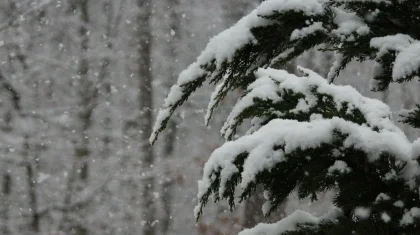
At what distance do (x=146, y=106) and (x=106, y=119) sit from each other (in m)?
1.06

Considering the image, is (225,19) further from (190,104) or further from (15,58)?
(15,58)

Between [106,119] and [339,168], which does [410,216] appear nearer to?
[339,168]

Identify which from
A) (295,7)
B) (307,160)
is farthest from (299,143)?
(295,7)

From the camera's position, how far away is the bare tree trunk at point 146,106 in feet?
39.2

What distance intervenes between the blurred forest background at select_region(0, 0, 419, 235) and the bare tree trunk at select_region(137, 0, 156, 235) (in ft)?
0.08

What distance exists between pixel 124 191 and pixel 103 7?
4954 mm

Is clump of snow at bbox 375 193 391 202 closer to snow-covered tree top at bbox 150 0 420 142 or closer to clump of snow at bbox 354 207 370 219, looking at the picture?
clump of snow at bbox 354 207 370 219

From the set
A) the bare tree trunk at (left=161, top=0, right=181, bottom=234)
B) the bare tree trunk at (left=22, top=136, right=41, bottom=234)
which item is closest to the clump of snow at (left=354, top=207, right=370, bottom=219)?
the bare tree trunk at (left=161, top=0, right=181, bottom=234)

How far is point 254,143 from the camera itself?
148cm

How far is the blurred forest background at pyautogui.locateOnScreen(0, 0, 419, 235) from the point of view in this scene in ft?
38.3

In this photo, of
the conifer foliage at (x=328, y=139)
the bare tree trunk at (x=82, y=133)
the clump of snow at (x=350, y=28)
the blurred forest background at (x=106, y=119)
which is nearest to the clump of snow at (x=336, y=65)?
the conifer foliage at (x=328, y=139)

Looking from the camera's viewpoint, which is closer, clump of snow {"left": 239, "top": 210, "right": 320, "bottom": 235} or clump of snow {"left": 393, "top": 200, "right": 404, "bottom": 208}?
clump of snow {"left": 393, "top": 200, "right": 404, "bottom": 208}

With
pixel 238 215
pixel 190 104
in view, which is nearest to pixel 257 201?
pixel 238 215

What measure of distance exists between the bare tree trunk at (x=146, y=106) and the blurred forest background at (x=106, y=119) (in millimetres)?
26
